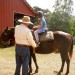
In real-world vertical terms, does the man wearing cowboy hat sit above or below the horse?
above

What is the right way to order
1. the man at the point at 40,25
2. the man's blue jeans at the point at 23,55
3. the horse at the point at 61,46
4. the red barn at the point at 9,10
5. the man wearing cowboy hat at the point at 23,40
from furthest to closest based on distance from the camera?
the red barn at the point at 9,10, the horse at the point at 61,46, the man at the point at 40,25, the man's blue jeans at the point at 23,55, the man wearing cowboy hat at the point at 23,40

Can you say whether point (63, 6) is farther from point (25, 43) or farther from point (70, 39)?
point (25, 43)

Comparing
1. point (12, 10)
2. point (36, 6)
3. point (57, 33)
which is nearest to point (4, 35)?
point (57, 33)

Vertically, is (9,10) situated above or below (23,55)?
below

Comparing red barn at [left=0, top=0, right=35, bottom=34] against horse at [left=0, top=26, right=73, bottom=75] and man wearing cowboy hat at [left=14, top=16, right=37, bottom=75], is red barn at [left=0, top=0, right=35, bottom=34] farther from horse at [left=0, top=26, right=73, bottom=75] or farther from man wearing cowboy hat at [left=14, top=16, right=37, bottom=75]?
man wearing cowboy hat at [left=14, top=16, right=37, bottom=75]

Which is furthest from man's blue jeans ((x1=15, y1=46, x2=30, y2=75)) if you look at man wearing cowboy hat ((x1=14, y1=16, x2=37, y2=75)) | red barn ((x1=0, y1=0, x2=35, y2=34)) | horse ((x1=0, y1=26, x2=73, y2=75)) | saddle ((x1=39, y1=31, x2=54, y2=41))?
red barn ((x1=0, y1=0, x2=35, y2=34))

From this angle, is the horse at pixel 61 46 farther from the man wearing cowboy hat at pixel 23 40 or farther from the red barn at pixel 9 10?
the red barn at pixel 9 10

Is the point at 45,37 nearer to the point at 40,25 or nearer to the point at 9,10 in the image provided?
the point at 40,25

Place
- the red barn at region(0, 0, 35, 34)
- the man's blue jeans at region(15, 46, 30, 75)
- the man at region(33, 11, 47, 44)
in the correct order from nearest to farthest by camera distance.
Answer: the man's blue jeans at region(15, 46, 30, 75), the man at region(33, 11, 47, 44), the red barn at region(0, 0, 35, 34)

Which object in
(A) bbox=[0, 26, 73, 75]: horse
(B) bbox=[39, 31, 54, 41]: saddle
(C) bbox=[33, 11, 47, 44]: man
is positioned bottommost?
(A) bbox=[0, 26, 73, 75]: horse

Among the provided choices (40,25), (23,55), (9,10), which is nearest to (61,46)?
(40,25)

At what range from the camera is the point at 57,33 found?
996 centimetres

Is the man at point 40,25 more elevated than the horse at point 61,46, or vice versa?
the man at point 40,25

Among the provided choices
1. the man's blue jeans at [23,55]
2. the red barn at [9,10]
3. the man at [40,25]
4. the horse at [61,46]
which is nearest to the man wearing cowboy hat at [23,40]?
the man's blue jeans at [23,55]
